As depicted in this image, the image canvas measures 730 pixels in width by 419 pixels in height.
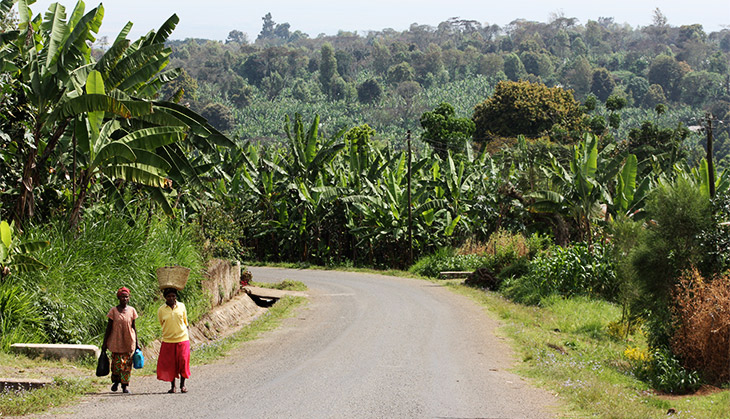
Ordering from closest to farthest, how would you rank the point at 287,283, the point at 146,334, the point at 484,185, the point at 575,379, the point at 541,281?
the point at 575,379 < the point at 146,334 < the point at 541,281 < the point at 287,283 < the point at 484,185

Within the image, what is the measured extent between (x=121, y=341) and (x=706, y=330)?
9.80m

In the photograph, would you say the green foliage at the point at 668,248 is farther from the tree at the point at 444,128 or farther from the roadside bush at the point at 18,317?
the tree at the point at 444,128

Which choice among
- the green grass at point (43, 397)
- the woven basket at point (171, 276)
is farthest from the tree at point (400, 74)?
the green grass at point (43, 397)

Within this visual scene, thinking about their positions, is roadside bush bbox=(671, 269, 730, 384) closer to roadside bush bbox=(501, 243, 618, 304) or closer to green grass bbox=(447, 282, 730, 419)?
green grass bbox=(447, 282, 730, 419)

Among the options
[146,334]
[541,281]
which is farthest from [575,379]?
[541,281]

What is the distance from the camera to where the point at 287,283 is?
2653cm


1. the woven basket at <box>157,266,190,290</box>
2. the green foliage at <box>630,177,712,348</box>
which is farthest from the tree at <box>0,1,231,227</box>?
the green foliage at <box>630,177,712,348</box>

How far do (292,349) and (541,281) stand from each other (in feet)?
37.0

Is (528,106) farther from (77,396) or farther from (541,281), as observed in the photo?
(77,396)

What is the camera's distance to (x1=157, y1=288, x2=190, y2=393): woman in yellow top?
10.2m

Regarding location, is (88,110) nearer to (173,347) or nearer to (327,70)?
(173,347)

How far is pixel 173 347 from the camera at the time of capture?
1036 centimetres

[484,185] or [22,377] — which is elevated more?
[484,185]

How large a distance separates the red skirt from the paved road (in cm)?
25
